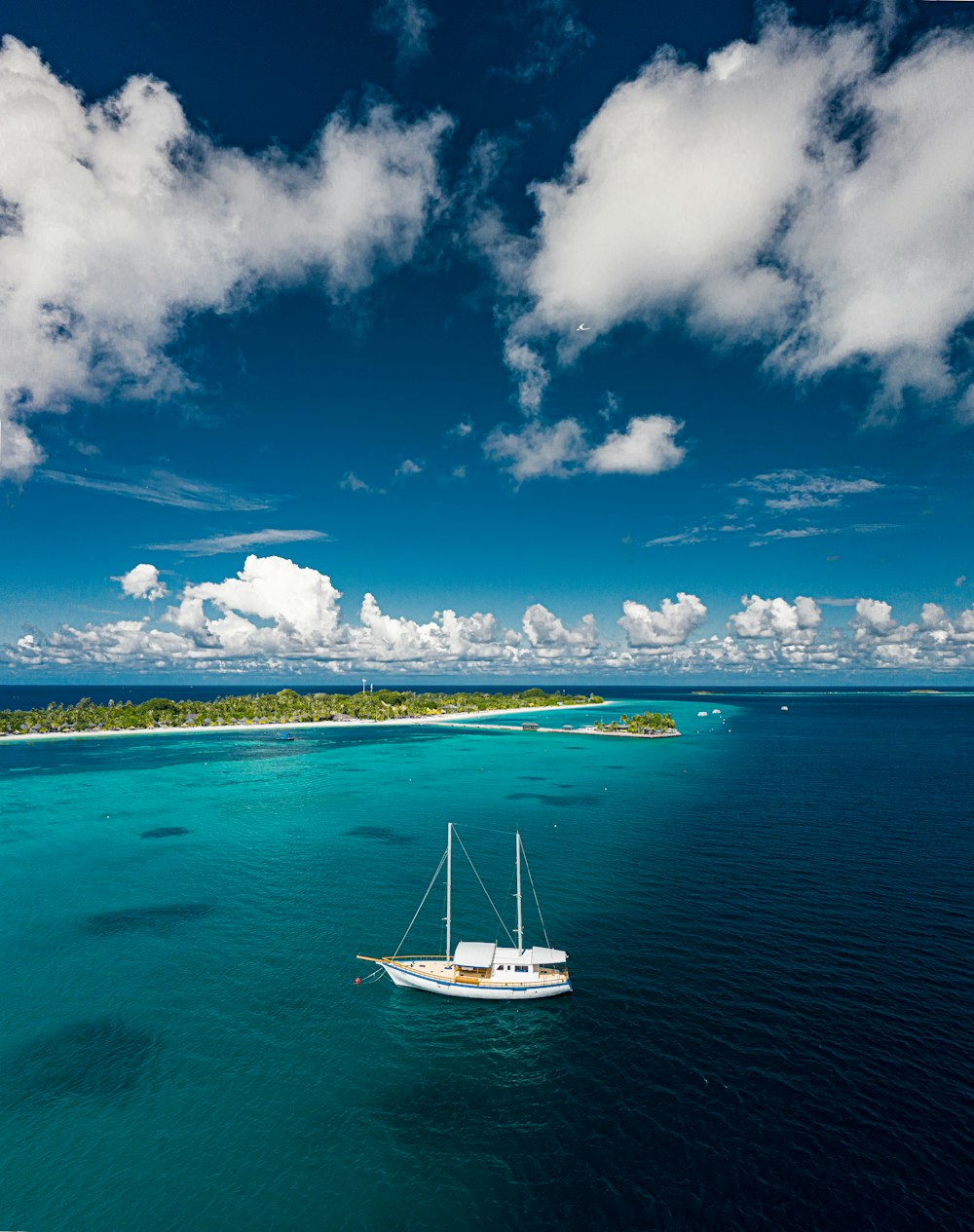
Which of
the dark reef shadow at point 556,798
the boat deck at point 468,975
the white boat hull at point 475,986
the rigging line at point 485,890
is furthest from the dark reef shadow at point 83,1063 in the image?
the dark reef shadow at point 556,798

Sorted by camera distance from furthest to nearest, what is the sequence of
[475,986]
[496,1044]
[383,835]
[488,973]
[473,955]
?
[383,835] < [473,955] < [488,973] < [475,986] < [496,1044]

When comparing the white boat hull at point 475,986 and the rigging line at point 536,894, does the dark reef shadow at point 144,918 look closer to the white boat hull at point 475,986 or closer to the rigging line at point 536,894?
the white boat hull at point 475,986

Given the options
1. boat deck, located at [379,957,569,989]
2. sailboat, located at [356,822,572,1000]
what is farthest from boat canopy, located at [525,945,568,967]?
boat deck, located at [379,957,569,989]

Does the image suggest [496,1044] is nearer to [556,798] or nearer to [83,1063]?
[83,1063]

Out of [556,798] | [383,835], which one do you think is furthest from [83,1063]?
[556,798]

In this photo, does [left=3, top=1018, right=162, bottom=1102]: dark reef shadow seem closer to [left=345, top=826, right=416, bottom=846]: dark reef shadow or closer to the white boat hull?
the white boat hull

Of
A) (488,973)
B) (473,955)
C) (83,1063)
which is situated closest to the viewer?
(83,1063)

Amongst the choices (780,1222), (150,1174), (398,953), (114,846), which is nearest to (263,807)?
(114,846)

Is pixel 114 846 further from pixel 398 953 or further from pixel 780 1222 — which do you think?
pixel 780 1222
